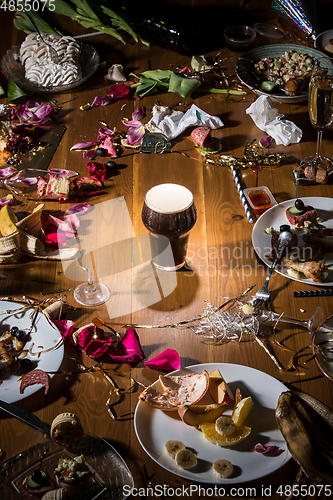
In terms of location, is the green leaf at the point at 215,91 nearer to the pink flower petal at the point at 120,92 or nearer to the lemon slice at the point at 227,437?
the pink flower petal at the point at 120,92

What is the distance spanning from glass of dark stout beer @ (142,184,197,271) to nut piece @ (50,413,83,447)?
500mm

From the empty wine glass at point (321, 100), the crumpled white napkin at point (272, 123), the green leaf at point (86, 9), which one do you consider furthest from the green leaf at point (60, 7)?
the empty wine glass at point (321, 100)

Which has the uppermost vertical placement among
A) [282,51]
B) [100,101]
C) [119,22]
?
[119,22]

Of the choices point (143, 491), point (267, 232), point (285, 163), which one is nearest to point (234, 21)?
point (285, 163)

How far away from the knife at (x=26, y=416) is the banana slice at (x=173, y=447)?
25 cm

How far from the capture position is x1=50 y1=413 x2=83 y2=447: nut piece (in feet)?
2.62

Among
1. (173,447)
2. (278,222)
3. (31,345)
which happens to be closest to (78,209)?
(31,345)

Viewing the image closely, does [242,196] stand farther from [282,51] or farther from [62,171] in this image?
[282,51]

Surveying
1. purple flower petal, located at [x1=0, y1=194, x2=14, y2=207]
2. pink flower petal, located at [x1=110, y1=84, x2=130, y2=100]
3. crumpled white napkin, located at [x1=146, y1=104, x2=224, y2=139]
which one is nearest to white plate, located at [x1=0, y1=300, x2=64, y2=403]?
purple flower petal, located at [x1=0, y1=194, x2=14, y2=207]

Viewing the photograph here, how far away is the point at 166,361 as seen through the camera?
0.98m

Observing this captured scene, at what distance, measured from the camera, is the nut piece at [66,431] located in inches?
31.4

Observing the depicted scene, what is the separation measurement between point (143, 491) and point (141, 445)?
8 cm

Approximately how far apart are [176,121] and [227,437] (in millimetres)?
1269

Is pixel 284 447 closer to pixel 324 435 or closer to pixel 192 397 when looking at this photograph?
pixel 324 435
